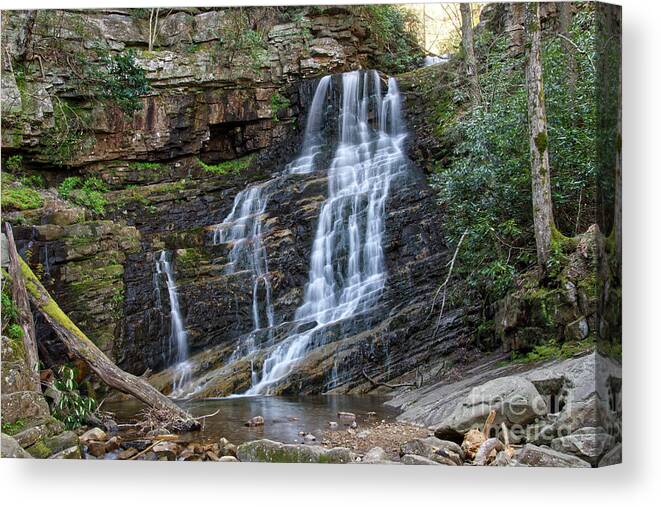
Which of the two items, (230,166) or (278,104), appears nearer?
(278,104)

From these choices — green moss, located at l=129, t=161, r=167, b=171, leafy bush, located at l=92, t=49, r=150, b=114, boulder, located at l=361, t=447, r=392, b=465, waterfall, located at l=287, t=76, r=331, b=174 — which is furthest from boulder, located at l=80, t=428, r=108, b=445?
leafy bush, located at l=92, t=49, r=150, b=114

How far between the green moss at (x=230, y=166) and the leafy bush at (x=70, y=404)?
2.71 metres

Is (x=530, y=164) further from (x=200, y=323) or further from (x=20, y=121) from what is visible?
(x=20, y=121)

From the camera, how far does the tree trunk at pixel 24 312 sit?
283 inches

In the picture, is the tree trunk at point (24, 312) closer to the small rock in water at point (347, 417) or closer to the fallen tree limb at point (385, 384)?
the small rock in water at point (347, 417)

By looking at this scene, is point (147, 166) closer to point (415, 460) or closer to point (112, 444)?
point (112, 444)

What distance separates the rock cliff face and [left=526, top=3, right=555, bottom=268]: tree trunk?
0.98 metres

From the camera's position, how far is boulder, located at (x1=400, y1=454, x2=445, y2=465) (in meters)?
6.52

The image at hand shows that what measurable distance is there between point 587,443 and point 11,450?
17.2 ft

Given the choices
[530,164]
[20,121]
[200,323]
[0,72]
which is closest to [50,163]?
[20,121]

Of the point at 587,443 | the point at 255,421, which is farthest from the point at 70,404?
the point at 587,443

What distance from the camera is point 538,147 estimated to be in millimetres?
6957

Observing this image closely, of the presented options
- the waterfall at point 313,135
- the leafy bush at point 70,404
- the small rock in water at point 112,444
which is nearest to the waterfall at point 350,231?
the waterfall at point 313,135

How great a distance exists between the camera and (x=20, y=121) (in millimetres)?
7359
